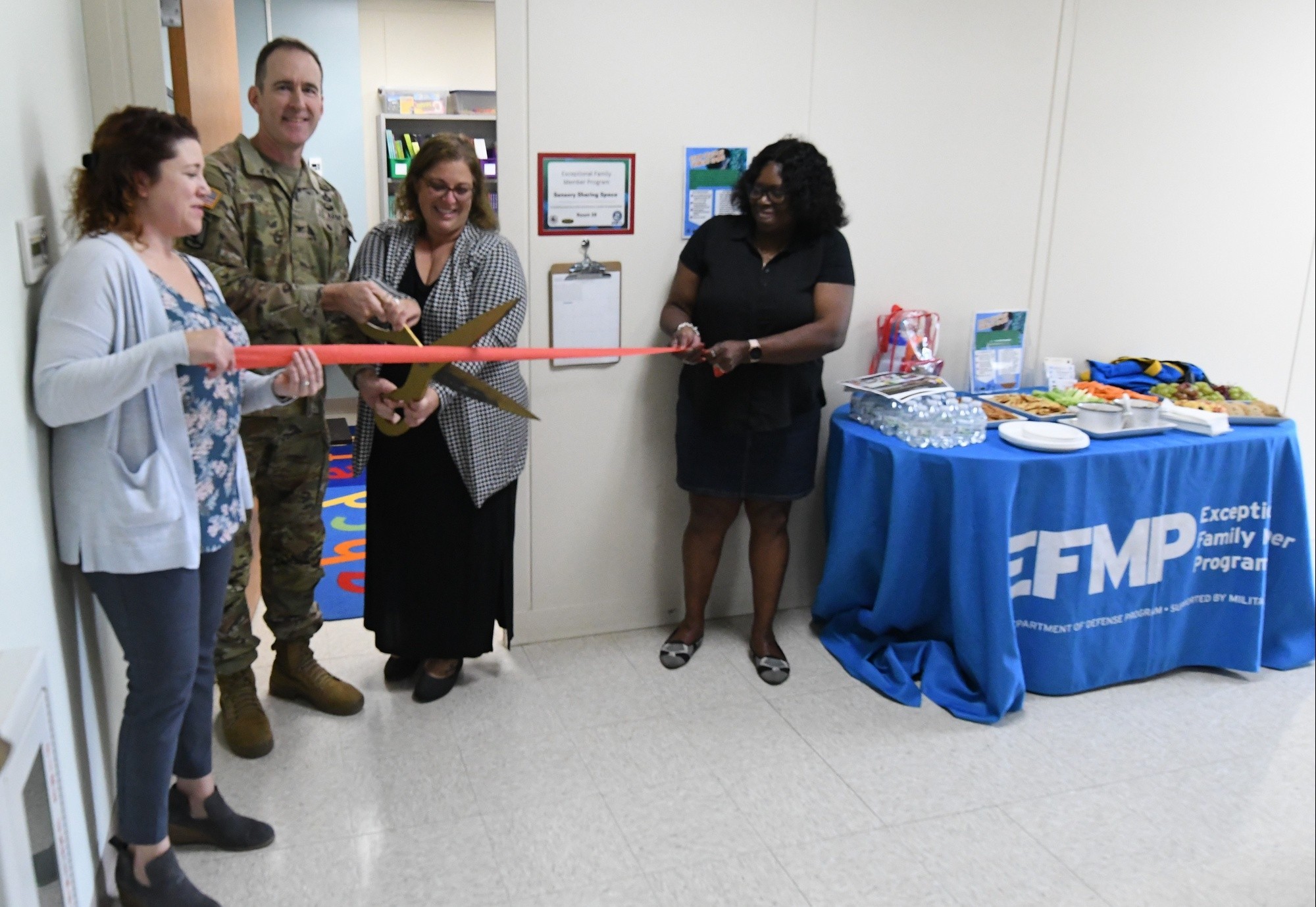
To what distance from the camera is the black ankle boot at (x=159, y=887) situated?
190 centimetres

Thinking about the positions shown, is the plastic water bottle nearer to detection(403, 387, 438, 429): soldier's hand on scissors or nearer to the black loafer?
detection(403, 387, 438, 429): soldier's hand on scissors

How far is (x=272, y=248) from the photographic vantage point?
237 centimetres

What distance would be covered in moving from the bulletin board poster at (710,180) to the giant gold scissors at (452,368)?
3.54 ft

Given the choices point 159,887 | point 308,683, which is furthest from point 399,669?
point 159,887

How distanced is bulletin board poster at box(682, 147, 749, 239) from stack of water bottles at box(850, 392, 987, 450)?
30.7 inches

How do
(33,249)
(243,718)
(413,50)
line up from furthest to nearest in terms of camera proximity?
(413,50) < (243,718) < (33,249)

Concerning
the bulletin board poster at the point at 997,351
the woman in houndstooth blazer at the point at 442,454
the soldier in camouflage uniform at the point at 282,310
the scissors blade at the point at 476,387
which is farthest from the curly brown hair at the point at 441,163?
the bulletin board poster at the point at 997,351

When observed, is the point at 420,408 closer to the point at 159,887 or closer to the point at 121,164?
the point at 121,164

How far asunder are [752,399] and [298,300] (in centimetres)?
124

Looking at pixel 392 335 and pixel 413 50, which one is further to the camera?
pixel 413 50

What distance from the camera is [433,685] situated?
284 centimetres

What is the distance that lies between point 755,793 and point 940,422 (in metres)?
1.15

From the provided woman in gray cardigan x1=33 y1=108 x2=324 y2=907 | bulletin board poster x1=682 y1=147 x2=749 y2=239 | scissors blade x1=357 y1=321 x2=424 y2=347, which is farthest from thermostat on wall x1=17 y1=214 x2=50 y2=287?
bulletin board poster x1=682 y1=147 x2=749 y2=239

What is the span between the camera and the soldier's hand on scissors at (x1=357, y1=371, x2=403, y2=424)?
2.41 metres
